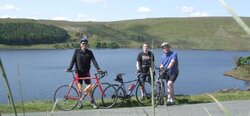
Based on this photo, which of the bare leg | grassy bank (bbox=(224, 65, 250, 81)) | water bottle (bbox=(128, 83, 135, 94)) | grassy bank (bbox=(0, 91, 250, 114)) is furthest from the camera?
grassy bank (bbox=(224, 65, 250, 81))

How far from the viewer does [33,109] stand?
1391 cm

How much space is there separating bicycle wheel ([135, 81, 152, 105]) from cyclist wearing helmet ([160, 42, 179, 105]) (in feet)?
1.81

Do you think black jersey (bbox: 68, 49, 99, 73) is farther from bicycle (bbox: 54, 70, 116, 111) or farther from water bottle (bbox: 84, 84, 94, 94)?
water bottle (bbox: 84, 84, 94, 94)

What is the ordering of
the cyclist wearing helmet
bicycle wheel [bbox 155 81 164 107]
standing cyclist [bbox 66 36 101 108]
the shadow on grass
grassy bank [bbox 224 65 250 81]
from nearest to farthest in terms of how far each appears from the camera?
standing cyclist [bbox 66 36 101 108] < bicycle wheel [bbox 155 81 164 107] < the cyclist wearing helmet < the shadow on grass < grassy bank [bbox 224 65 250 81]

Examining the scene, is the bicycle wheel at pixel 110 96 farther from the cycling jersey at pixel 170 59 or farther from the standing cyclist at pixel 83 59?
the cycling jersey at pixel 170 59

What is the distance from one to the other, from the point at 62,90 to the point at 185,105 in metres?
3.39

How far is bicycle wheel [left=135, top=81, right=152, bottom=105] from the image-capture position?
571 inches

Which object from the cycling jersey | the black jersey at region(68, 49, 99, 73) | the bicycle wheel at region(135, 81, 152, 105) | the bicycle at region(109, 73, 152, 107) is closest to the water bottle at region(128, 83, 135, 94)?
the bicycle at region(109, 73, 152, 107)

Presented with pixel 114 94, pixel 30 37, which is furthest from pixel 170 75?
pixel 30 37

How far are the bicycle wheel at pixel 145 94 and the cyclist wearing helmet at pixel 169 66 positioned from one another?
1.81ft

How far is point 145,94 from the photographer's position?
14508 mm

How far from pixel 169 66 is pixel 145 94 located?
992 mm

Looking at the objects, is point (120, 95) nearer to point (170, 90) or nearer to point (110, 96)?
point (110, 96)

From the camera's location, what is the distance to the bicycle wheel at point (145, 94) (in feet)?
47.6
